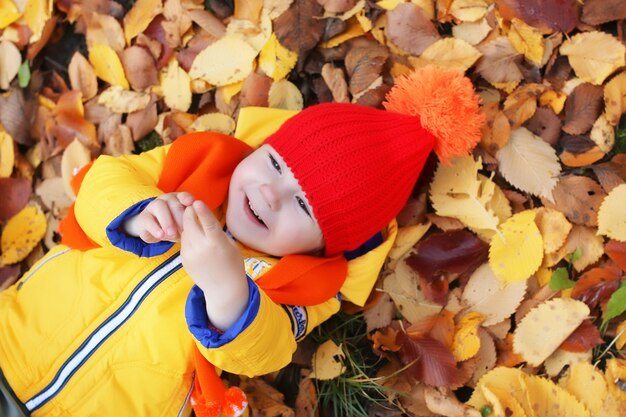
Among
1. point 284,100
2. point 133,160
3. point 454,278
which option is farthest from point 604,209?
point 133,160

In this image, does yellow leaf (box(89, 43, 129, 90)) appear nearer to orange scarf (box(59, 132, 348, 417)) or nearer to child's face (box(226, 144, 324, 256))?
orange scarf (box(59, 132, 348, 417))

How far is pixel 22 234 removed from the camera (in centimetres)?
182

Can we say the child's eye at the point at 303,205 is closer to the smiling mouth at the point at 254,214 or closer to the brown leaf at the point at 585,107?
the smiling mouth at the point at 254,214

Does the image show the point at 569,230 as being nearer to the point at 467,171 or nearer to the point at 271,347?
the point at 467,171

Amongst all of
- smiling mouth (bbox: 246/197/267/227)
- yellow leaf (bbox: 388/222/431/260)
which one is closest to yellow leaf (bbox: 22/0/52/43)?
smiling mouth (bbox: 246/197/267/227)

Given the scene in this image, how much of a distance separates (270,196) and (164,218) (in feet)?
0.79

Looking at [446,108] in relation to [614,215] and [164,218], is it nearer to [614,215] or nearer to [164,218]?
[614,215]

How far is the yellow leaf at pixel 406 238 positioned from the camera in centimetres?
168

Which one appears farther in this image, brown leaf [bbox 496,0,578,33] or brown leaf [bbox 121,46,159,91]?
brown leaf [bbox 121,46,159,91]

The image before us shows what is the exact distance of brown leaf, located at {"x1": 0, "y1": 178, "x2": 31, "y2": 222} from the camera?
6.05 feet

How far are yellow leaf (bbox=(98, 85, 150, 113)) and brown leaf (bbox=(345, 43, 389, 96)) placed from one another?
1.95 ft

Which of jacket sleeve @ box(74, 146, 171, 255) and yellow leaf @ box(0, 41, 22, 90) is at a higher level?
yellow leaf @ box(0, 41, 22, 90)

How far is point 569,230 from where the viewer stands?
159 centimetres

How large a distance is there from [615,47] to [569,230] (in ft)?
1.55
